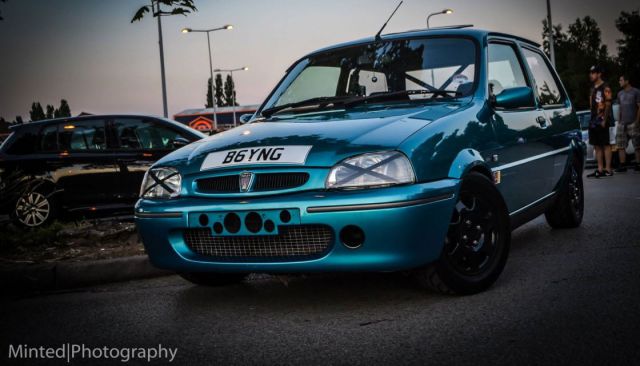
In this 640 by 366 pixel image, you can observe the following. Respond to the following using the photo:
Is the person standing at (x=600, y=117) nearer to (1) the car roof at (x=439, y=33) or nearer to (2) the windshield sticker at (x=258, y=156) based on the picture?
(1) the car roof at (x=439, y=33)

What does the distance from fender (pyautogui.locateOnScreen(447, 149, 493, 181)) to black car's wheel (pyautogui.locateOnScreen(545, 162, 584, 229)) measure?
7.56ft

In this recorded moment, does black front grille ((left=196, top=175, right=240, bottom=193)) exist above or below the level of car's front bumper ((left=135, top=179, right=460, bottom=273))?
above

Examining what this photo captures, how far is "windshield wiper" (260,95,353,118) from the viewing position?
4.80 meters

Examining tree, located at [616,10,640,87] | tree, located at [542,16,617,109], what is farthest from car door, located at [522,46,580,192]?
tree, located at [542,16,617,109]

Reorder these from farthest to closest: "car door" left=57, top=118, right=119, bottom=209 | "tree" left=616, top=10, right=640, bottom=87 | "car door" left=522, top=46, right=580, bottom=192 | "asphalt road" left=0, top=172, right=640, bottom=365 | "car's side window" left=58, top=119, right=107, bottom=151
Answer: "tree" left=616, top=10, right=640, bottom=87 < "car's side window" left=58, top=119, right=107, bottom=151 < "car door" left=57, top=118, right=119, bottom=209 < "car door" left=522, top=46, right=580, bottom=192 < "asphalt road" left=0, top=172, right=640, bottom=365

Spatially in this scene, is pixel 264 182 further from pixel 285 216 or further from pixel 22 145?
pixel 22 145

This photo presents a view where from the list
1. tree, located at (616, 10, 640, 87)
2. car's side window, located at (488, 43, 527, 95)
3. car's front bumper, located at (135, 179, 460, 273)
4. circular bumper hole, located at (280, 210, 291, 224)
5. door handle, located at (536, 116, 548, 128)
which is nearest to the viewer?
car's front bumper, located at (135, 179, 460, 273)

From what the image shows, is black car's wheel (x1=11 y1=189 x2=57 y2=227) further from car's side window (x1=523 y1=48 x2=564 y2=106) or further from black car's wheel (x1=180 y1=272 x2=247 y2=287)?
car's side window (x1=523 y1=48 x2=564 y2=106)

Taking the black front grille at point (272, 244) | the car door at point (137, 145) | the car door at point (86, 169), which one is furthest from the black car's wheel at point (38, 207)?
the black front grille at point (272, 244)

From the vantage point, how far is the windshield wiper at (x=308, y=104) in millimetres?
4801

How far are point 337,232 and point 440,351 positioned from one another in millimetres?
797

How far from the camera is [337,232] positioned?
354cm

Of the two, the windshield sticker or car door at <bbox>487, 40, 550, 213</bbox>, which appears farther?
car door at <bbox>487, 40, 550, 213</bbox>

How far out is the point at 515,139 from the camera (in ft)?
15.8
